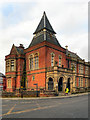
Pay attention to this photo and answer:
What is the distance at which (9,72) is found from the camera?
95.4ft

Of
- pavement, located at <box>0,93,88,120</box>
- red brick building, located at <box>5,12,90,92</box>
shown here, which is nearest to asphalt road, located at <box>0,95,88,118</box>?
pavement, located at <box>0,93,88,120</box>

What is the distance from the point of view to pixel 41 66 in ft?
81.0

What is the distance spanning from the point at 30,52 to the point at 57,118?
2297 centimetres

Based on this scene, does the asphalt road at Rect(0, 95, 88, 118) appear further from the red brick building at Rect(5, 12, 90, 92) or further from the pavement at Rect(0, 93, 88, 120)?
the red brick building at Rect(5, 12, 90, 92)

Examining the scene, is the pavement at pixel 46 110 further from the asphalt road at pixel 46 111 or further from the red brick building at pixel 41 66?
the red brick building at pixel 41 66

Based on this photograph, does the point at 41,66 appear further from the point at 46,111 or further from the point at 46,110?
the point at 46,111

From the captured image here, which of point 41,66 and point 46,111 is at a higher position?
point 41,66

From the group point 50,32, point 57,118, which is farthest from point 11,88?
point 57,118

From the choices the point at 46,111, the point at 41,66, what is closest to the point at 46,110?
the point at 46,111

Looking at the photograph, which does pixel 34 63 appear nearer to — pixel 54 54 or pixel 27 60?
pixel 27 60

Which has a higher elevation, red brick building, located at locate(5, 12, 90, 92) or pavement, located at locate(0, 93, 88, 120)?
red brick building, located at locate(5, 12, 90, 92)

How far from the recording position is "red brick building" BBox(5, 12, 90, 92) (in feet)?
76.5

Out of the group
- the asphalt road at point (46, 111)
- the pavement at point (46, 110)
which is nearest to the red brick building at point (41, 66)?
the pavement at point (46, 110)

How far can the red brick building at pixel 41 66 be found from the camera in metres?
23.3
